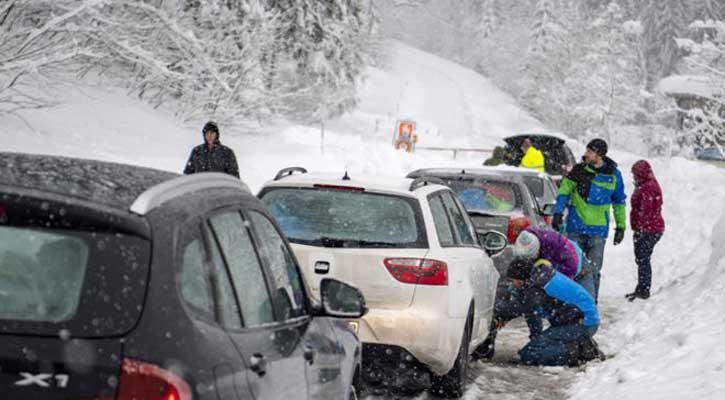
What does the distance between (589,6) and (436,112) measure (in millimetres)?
27881

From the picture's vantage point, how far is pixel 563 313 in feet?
30.3

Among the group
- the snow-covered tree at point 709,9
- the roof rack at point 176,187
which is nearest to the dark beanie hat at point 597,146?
the roof rack at point 176,187

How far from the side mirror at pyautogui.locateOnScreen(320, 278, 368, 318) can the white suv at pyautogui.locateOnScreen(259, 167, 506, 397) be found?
2553 millimetres

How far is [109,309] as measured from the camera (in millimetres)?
2764

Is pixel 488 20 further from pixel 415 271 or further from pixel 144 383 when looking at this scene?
pixel 144 383

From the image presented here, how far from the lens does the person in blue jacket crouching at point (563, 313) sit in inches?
357

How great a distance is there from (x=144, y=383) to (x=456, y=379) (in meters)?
4.96

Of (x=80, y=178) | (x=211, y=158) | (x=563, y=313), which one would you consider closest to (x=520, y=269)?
(x=563, y=313)

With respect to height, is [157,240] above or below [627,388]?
above

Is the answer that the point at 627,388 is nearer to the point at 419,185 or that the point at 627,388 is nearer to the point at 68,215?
the point at 419,185

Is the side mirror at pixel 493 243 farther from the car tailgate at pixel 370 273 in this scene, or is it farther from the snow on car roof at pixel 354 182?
the car tailgate at pixel 370 273

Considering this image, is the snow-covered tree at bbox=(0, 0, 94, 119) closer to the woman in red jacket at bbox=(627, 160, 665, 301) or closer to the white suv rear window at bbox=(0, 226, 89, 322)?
the woman in red jacket at bbox=(627, 160, 665, 301)

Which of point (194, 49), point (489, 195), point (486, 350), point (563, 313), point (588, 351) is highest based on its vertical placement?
point (194, 49)

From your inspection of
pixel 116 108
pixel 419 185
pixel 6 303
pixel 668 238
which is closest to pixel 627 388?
pixel 419 185
